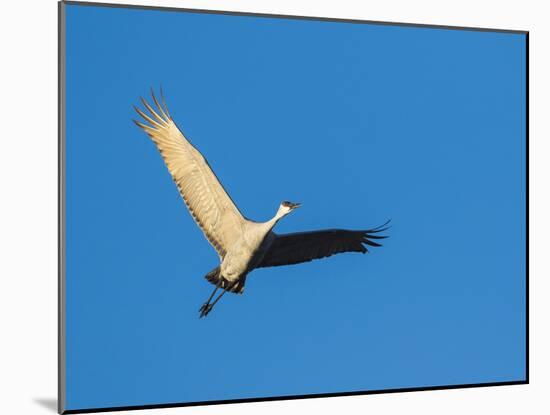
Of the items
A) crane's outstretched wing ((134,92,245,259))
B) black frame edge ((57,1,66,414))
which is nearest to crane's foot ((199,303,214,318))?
crane's outstretched wing ((134,92,245,259))

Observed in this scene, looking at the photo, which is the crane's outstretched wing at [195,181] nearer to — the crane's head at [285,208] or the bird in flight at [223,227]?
the bird in flight at [223,227]

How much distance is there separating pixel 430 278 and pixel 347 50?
4.57ft

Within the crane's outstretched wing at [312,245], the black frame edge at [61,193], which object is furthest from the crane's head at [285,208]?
the black frame edge at [61,193]

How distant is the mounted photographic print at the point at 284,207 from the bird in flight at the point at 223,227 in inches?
0.4

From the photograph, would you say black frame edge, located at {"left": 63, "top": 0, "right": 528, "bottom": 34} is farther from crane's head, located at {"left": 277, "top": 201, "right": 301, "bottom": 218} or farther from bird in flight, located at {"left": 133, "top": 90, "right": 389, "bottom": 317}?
crane's head, located at {"left": 277, "top": 201, "right": 301, "bottom": 218}

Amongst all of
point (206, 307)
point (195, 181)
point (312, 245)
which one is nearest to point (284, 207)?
point (312, 245)

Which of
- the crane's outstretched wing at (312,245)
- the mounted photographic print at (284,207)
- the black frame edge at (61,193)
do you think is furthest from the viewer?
the crane's outstretched wing at (312,245)

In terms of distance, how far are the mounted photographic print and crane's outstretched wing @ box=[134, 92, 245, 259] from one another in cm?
1

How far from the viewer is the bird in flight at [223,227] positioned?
5832 mm

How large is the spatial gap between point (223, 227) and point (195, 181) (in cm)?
29

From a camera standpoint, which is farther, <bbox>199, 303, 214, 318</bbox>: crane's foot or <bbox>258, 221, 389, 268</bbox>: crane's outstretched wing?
<bbox>258, 221, 389, 268</bbox>: crane's outstretched wing

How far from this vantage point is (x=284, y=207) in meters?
6.00

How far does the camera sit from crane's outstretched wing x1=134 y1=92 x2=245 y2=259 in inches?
229

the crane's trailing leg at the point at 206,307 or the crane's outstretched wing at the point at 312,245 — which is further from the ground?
the crane's outstretched wing at the point at 312,245
